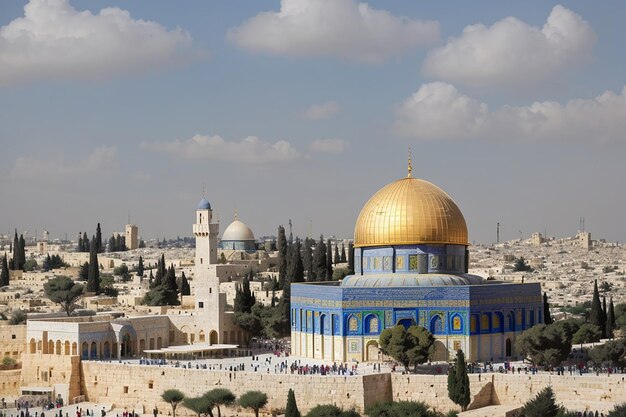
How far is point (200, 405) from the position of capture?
35.2m

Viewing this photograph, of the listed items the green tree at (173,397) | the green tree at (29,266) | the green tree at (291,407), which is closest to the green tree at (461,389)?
the green tree at (291,407)

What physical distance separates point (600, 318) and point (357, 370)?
48.6 ft

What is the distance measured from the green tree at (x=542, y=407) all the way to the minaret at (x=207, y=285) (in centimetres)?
1725

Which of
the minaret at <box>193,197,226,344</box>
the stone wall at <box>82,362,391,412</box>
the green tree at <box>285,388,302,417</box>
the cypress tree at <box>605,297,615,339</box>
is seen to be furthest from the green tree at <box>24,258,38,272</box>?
the green tree at <box>285,388,302,417</box>

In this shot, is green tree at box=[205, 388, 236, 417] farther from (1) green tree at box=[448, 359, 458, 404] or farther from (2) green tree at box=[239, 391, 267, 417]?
(1) green tree at box=[448, 359, 458, 404]

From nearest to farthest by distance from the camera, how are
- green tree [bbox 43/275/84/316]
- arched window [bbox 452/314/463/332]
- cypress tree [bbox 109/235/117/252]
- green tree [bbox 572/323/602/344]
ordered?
arched window [bbox 452/314/463/332], green tree [bbox 572/323/602/344], green tree [bbox 43/275/84/316], cypress tree [bbox 109/235/117/252]

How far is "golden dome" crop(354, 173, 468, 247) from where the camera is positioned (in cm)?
4250

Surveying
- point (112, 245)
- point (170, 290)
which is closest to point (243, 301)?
point (170, 290)

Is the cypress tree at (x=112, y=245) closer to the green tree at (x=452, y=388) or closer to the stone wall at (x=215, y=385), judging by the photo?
the stone wall at (x=215, y=385)

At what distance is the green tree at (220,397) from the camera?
3528cm

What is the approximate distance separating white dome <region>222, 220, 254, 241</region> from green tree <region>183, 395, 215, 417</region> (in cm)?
4111

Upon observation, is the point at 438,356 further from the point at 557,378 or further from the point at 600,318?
the point at 600,318

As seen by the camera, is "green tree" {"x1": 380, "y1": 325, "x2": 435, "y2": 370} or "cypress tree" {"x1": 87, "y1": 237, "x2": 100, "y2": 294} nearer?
"green tree" {"x1": 380, "y1": 325, "x2": 435, "y2": 370}

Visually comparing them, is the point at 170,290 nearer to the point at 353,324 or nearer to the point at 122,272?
the point at 353,324
